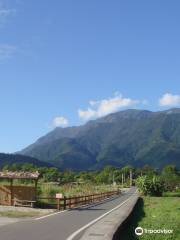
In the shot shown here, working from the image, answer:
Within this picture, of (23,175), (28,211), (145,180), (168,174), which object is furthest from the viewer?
(168,174)

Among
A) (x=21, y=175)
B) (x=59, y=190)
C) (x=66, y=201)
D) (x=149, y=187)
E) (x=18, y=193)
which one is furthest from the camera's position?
(x=149, y=187)

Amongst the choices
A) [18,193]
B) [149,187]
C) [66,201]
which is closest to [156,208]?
[66,201]

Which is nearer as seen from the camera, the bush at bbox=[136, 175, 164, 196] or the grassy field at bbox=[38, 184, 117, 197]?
the grassy field at bbox=[38, 184, 117, 197]

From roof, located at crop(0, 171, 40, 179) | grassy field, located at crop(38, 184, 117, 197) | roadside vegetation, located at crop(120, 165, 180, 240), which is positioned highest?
roof, located at crop(0, 171, 40, 179)

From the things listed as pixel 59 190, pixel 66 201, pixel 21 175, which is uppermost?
pixel 21 175

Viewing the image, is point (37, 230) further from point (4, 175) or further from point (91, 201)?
point (91, 201)

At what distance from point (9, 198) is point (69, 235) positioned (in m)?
22.4

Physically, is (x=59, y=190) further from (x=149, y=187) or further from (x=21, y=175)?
(x=149, y=187)

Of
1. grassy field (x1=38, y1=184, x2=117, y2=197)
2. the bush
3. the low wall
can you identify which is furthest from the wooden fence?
the bush

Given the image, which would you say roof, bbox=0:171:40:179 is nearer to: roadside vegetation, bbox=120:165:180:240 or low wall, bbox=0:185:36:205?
low wall, bbox=0:185:36:205

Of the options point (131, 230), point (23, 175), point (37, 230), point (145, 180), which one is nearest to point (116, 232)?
point (37, 230)

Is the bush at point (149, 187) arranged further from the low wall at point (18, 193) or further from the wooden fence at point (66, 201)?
the low wall at point (18, 193)

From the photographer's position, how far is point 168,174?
17738cm

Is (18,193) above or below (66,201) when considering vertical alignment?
above
